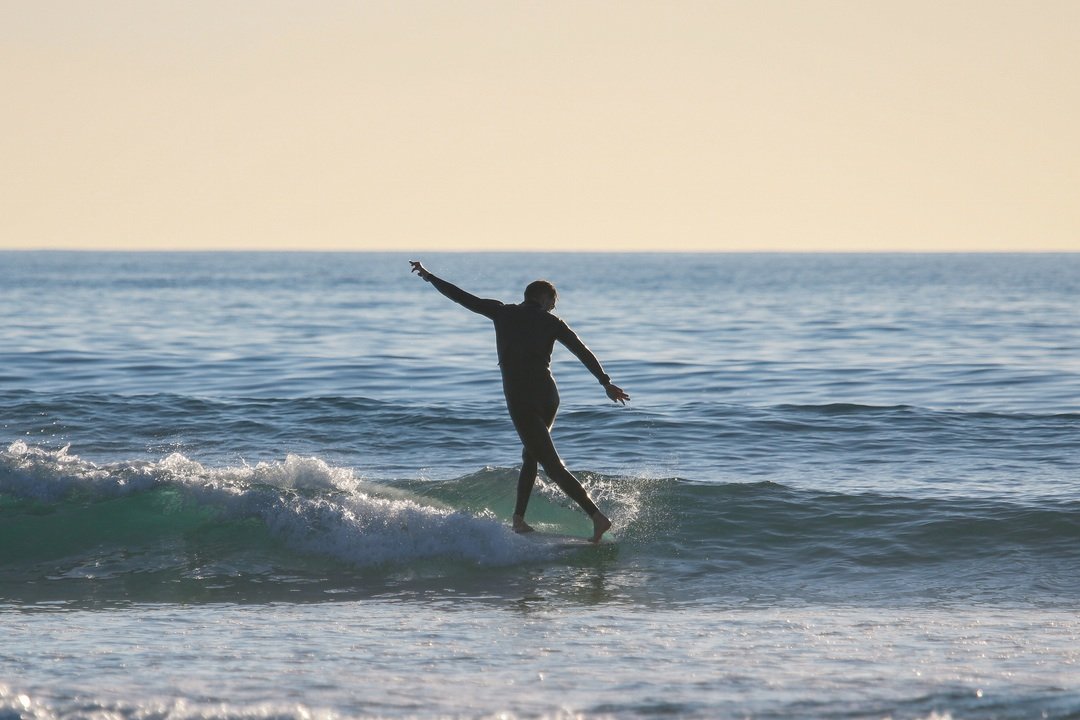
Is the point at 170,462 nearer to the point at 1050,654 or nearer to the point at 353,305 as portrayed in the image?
the point at 1050,654

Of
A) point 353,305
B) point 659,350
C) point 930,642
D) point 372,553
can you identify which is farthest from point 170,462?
point 353,305

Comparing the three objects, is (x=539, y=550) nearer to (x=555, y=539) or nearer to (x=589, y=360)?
(x=555, y=539)

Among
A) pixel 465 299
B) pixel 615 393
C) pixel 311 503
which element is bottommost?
pixel 311 503

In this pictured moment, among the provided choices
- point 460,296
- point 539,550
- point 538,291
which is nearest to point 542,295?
point 538,291

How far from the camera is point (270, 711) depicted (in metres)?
5.89

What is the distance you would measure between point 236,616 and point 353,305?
4720cm

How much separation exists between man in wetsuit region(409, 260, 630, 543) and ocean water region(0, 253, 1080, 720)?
644 mm

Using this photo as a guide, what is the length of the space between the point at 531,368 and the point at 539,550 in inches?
57.0

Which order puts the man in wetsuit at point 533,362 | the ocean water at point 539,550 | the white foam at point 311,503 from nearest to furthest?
the ocean water at point 539,550, the man in wetsuit at point 533,362, the white foam at point 311,503

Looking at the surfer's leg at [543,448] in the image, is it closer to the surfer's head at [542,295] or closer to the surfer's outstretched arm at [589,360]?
the surfer's outstretched arm at [589,360]

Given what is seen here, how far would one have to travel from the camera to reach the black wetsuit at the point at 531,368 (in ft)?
30.8

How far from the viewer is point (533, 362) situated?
949cm

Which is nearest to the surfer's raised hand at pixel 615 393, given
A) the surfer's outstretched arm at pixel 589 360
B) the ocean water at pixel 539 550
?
the surfer's outstretched arm at pixel 589 360

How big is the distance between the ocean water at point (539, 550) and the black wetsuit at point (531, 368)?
0.68 m
